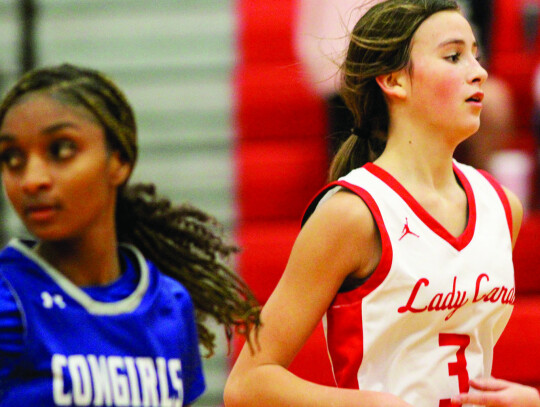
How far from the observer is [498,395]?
2.06 m

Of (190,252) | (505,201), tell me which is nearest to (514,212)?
(505,201)

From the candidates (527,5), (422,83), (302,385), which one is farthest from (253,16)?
(302,385)

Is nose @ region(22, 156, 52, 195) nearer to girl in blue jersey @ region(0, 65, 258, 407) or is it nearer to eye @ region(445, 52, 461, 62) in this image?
girl in blue jersey @ region(0, 65, 258, 407)

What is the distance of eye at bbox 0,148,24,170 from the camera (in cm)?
182

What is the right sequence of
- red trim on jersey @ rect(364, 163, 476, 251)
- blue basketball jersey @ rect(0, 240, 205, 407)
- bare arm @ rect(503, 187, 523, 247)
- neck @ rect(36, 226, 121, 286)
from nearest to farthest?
blue basketball jersey @ rect(0, 240, 205, 407), neck @ rect(36, 226, 121, 286), red trim on jersey @ rect(364, 163, 476, 251), bare arm @ rect(503, 187, 523, 247)

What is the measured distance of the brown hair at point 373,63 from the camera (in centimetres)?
226

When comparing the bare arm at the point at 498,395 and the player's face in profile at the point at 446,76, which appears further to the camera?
the player's face in profile at the point at 446,76

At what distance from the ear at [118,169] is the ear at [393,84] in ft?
2.11

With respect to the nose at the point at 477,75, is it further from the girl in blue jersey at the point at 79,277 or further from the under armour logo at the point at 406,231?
the girl in blue jersey at the point at 79,277

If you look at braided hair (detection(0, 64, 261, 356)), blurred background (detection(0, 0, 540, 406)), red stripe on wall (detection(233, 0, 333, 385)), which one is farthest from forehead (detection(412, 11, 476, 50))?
red stripe on wall (detection(233, 0, 333, 385))

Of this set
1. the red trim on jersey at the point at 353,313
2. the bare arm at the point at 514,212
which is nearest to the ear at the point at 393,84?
the red trim on jersey at the point at 353,313

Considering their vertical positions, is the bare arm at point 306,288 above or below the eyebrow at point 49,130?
below

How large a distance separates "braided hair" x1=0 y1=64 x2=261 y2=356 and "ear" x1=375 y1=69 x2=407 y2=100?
19.9 inches

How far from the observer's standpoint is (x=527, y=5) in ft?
15.0
